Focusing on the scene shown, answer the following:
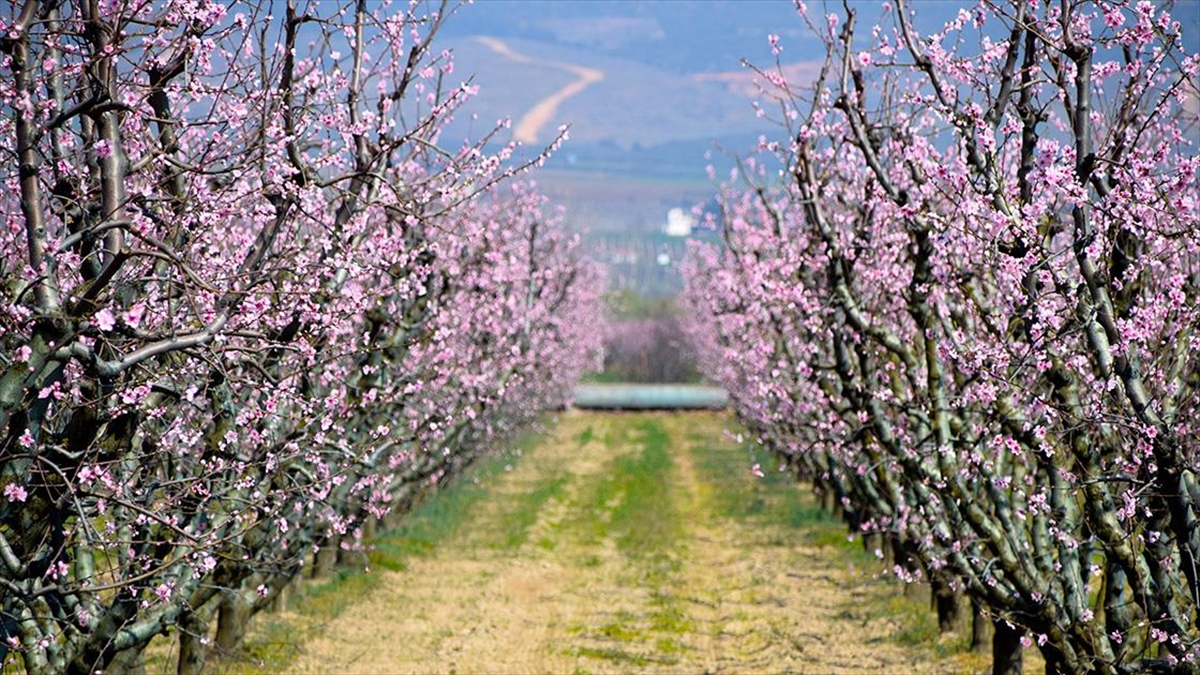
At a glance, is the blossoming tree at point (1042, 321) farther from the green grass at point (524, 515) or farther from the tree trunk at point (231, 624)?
the green grass at point (524, 515)

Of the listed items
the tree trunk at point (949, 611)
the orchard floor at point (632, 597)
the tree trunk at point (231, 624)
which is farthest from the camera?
the tree trunk at point (949, 611)

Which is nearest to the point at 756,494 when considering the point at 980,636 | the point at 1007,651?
the point at 980,636

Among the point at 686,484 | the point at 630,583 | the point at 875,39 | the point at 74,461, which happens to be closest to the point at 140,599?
the point at 74,461

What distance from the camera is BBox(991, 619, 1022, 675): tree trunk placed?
1284 cm

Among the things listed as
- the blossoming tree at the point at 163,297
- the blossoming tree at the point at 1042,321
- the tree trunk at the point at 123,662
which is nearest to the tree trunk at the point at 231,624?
the blossoming tree at the point at 163,297

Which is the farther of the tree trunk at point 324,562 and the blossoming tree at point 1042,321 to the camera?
the tree trunk at point 324,562

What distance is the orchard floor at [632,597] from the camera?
15.9 meters

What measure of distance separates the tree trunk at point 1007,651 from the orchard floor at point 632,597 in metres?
1.99

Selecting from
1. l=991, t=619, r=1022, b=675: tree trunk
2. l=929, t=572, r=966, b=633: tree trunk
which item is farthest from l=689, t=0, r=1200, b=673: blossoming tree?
l=929, t=572, r=966, b=633: tree trunk

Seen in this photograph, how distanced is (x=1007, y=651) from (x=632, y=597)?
823 centimetres

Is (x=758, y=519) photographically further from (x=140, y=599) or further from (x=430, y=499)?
(x=140, y=599)

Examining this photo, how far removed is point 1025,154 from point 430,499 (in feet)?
75.7

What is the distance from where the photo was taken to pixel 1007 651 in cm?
1289

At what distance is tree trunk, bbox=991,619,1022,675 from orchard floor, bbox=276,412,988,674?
1987 mm
